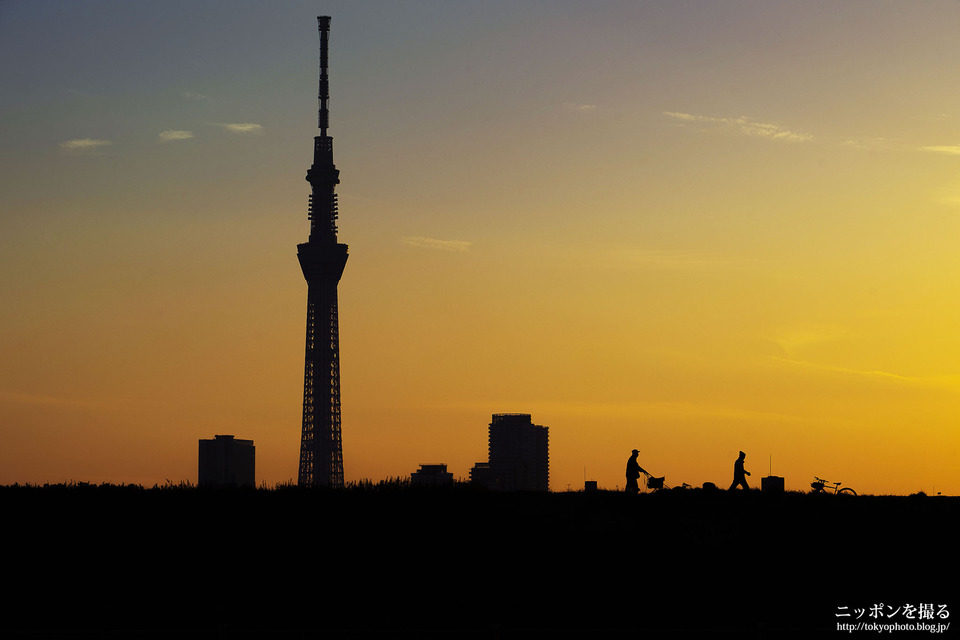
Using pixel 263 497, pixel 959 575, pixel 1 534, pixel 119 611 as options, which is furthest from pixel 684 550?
pixel 1 534

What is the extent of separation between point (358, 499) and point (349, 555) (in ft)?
13.6

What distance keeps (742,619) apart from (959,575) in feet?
28.9

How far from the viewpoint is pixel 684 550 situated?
4506 cm

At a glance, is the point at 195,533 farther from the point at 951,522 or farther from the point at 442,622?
the point at 951,522

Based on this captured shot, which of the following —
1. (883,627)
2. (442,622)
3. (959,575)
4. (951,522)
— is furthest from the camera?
(951,522)

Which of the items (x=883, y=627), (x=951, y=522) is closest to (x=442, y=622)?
(x=883, y=627)

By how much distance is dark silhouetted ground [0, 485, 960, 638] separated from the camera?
40875mm

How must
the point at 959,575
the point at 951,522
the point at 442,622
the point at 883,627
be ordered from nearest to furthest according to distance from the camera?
1. the point at 883,627
2. the point at 442,622
3. the point at 959,575
4. the point at 951,522

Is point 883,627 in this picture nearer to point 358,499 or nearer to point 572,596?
point 572,596

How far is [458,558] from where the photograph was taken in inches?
1754

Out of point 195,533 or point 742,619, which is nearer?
point 742,619

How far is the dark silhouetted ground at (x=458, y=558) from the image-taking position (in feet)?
134

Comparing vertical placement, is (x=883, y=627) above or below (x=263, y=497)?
below

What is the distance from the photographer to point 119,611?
134 feet
